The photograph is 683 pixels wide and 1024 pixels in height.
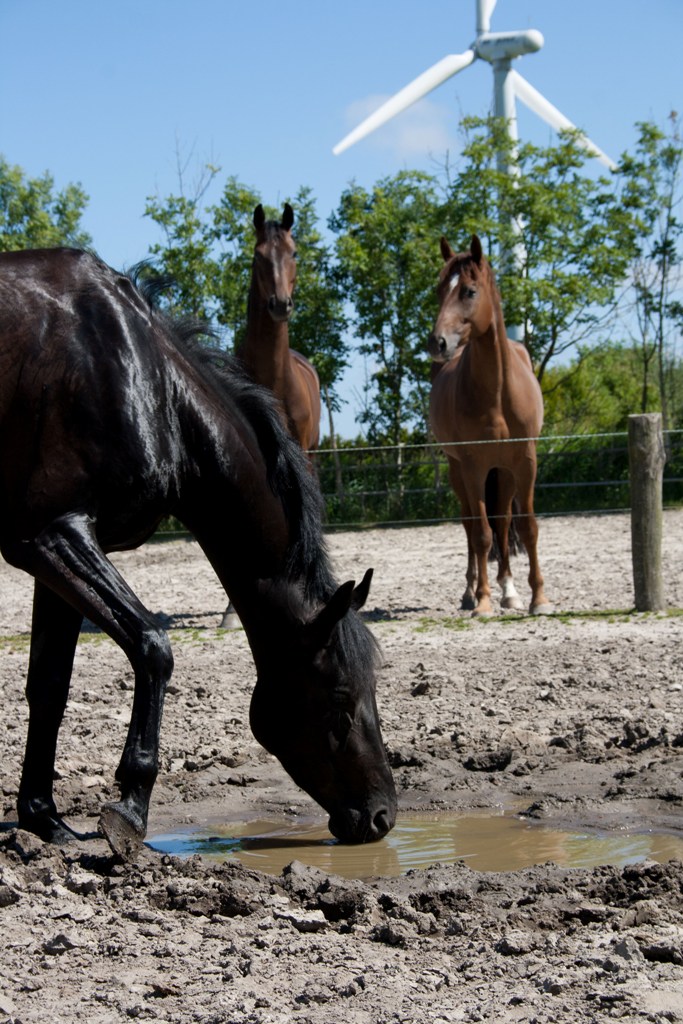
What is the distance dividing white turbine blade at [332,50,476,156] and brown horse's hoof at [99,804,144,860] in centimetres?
2035

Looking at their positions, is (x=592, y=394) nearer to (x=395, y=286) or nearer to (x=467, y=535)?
(x=395, y=286)

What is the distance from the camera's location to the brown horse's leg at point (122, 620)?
364cm

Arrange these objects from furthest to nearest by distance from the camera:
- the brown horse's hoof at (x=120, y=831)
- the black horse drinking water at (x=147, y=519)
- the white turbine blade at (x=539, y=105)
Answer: the white turbine blade at (x=539, y=105) < the black horse drinking water at (x=147, y=519) < the brown horse's hoof at (x=120, y=831)

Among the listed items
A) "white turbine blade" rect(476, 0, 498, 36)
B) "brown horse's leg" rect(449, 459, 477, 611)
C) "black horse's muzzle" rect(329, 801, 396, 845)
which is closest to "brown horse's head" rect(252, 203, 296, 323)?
"brown horse's leg" rect(449, 459, 477, 611)

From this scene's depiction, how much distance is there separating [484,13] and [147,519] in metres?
23.0

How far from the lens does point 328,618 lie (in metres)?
4.00

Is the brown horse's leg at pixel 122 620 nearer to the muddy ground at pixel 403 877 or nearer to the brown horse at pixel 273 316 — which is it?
the muddy ground at pixel 403 877

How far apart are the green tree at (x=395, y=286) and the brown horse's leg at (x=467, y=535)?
1035 cm

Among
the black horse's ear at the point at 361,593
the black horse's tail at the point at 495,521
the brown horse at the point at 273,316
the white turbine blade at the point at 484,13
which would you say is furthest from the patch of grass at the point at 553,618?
the white turbine blade at the point at 484,13

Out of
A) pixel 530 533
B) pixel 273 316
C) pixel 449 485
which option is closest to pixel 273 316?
pixel 273 316

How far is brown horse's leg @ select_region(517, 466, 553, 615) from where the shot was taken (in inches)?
365

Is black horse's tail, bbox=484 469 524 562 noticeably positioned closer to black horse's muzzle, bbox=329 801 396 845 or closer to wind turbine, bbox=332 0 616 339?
black horse's muzzle, bbox=329 801 396 845

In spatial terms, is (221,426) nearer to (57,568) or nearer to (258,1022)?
(57,568)

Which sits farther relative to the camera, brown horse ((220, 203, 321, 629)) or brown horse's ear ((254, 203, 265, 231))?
brown horse's ear ((254, 203, 265, 231))
